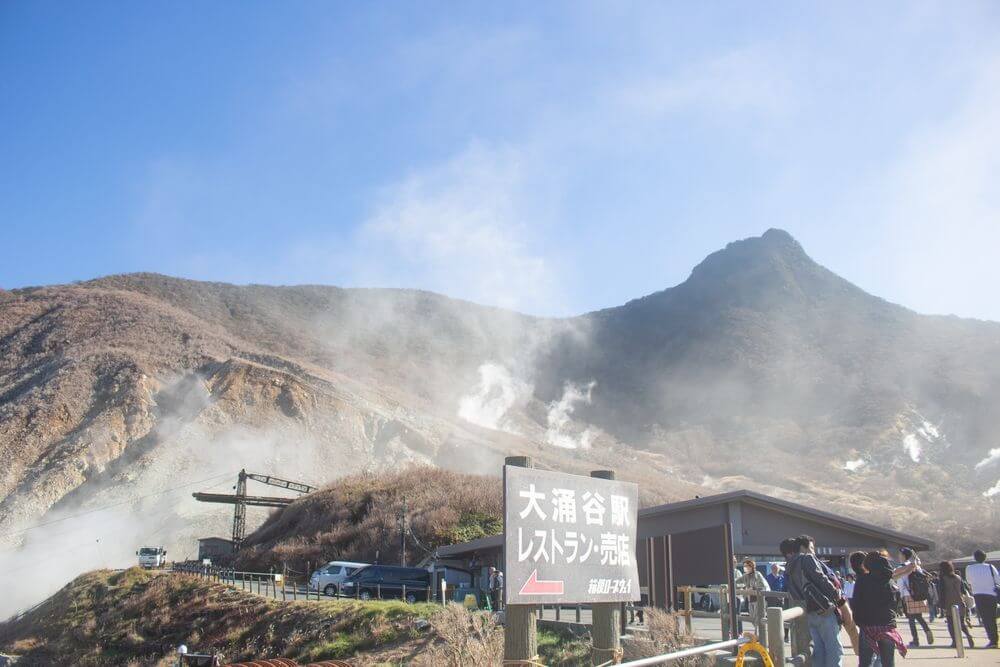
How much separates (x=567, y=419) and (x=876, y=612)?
9086 cm

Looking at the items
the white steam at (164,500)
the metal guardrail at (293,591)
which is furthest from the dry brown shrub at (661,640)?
the white steam at (164,500)

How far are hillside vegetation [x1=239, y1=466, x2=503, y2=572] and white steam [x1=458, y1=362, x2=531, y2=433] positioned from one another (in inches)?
1545

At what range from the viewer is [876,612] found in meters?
6.82

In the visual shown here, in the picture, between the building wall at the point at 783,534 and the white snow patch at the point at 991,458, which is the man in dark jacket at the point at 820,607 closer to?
the building wall at the point at 783,534

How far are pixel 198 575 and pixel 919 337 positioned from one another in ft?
337

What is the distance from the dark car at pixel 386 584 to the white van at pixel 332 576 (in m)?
0.24

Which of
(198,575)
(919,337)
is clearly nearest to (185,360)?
(198,575)

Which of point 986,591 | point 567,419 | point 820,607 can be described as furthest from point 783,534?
point 567,419

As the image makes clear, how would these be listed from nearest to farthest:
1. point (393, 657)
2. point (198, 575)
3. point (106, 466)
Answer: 1. point (393, 657)
2. point (198, 575)
3. point (106, 466)

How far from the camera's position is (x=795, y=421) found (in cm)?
8738

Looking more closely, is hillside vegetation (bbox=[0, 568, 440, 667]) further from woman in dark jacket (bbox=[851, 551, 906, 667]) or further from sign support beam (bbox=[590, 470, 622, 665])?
woman in dark jacket (bbox=[851, 551, 906, 667])

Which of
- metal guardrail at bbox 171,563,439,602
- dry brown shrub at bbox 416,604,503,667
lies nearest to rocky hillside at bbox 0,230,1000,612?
metal guardrail at bbox 171,563,439,602

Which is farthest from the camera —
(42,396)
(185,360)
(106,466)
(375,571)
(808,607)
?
(185,360)

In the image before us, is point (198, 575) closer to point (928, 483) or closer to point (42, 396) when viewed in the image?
point (42, 396)
